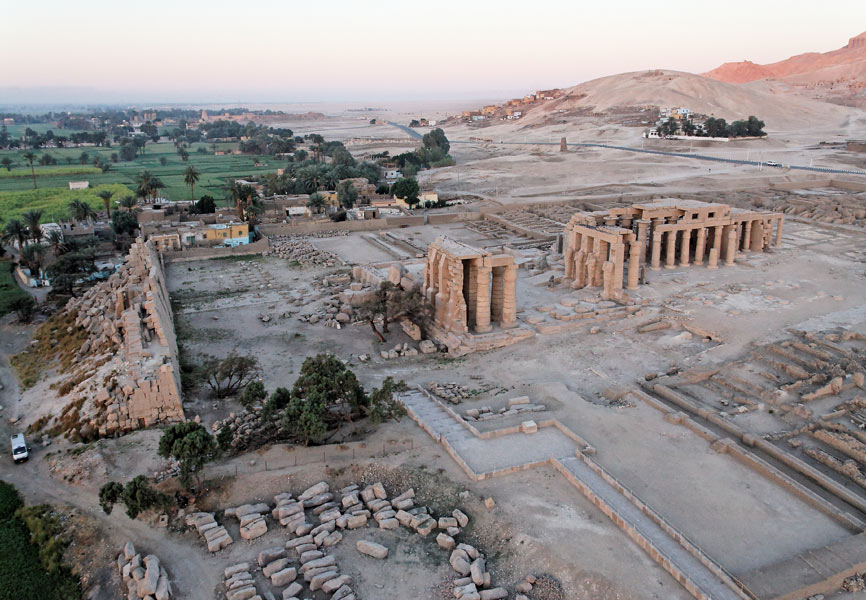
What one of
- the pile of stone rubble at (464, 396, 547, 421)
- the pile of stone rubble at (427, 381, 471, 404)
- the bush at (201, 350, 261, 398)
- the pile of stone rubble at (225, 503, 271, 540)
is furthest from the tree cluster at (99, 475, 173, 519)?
the pile of stone rubble at (427, 381, 471, 404)

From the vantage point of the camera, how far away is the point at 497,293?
26.8 metres

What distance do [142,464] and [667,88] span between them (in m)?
131

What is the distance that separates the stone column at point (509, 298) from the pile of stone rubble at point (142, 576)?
53.2 feet

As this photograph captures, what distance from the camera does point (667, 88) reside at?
12812cm

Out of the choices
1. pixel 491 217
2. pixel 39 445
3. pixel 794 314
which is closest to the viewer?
pixel 39 445

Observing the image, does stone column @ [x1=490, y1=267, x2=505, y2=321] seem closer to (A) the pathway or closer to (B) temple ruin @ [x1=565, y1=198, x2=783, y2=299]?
(B) temple ruin @ [x1=565, y1=198, x2=783, y2=299]

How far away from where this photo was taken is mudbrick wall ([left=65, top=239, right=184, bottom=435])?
19.4m

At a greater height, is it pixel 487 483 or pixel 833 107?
pixel 833 107

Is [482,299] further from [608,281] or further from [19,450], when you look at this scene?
[19,450]

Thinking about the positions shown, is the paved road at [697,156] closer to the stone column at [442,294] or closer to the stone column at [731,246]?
the stone column at [731,246]

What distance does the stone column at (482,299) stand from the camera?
25.1 metres

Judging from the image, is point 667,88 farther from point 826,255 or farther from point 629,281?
point 629,281

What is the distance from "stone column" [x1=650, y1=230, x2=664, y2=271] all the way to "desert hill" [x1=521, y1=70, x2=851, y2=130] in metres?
92.8

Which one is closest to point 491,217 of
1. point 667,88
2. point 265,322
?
point 265,322
